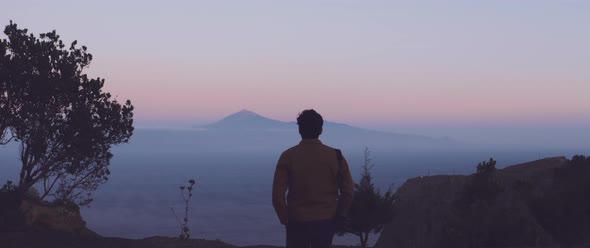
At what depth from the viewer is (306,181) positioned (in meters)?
6.82

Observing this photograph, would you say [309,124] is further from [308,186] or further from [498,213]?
[498,213]

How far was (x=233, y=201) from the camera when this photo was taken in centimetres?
13400

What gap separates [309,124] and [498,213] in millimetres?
9645

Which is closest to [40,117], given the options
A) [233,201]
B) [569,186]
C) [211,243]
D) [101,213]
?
[211,243]

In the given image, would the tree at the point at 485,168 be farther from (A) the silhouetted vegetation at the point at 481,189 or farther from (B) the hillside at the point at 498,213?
(B) the hillside at the point at 498,213

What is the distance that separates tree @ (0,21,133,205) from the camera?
16766mm

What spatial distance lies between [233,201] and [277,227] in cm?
3973

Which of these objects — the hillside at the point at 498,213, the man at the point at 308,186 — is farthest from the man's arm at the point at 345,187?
the hillside at the point at 498,213

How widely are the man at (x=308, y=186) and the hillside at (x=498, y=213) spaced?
29.4ft

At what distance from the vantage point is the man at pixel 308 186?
22.3 feet

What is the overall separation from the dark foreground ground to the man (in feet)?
23.3

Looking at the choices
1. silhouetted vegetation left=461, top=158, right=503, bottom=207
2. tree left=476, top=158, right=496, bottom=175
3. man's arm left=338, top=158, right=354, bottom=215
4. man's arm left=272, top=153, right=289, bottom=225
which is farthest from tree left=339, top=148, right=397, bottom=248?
man's arm left=272, top=153, right=289, bottom=225

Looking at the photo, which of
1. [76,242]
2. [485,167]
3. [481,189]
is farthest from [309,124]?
[485,167]

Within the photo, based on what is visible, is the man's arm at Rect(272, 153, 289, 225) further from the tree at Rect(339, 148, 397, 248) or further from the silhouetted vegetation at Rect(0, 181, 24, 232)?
the tree at Rect(339, 148, 397, 248)
